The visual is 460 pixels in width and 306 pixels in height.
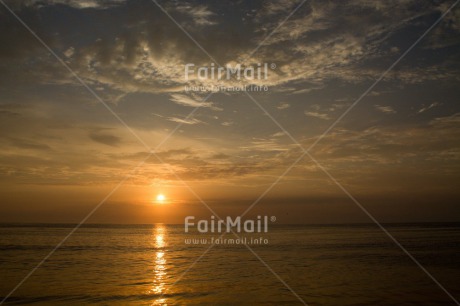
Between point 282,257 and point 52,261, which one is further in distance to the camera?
point 282,257

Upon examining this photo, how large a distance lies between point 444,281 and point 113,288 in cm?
2019

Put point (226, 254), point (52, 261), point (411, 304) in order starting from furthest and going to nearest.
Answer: point (226, 254) → point (52, 261) → point (411, 304)

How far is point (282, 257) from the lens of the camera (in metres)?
33.2

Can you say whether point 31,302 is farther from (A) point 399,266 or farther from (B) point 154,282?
(A) point 399,266

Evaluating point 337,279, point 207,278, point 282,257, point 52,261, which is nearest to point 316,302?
point 337,279

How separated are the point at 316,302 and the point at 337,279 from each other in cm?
626

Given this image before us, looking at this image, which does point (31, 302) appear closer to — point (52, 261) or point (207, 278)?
point (207, 278)

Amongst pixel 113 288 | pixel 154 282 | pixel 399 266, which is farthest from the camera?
pixel 399 266

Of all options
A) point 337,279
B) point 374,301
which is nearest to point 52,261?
point 337,279

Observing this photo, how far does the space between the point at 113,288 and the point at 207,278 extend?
5944 mm

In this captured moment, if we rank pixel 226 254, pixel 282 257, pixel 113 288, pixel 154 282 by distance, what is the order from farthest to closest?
pixel 226 254 → pixel 282 257 → pixel 154 282 → pixel 113 288

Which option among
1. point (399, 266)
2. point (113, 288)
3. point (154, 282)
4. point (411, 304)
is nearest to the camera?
point (411, 304)

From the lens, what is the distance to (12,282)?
2094 centimetres

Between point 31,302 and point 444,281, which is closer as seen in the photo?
point 31,302
